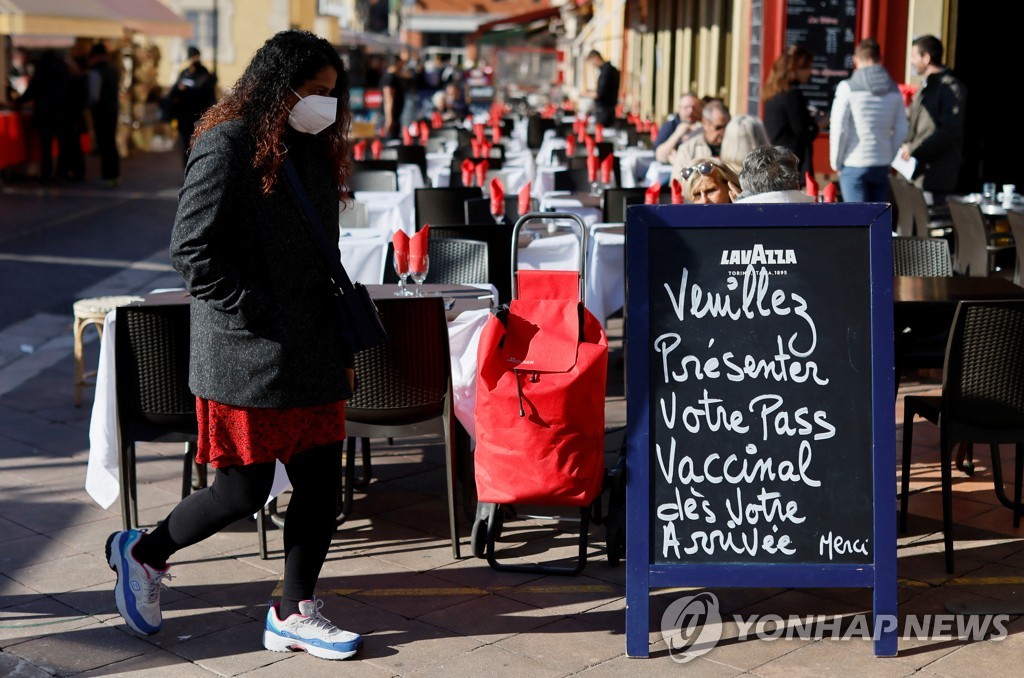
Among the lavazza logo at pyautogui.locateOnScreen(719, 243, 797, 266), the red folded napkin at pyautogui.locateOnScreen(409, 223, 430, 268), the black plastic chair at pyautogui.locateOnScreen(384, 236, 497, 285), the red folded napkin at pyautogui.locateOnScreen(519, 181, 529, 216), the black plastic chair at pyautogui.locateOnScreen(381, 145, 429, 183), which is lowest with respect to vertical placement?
the black plastic chair at pyautogui.locateOnScreen(384, 236, 497, 285)

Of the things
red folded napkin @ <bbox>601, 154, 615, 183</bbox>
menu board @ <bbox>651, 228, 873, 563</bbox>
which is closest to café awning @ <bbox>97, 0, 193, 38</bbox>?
red folded napkin @ <bbox>601, 154, 615, 183</bbox>

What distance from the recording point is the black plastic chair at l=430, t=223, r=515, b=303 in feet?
22.1

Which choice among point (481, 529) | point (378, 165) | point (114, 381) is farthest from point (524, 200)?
point (114, 381)

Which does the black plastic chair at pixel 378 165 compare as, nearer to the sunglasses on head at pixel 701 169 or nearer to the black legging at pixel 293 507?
the sunglasses on head at pixel 701 169

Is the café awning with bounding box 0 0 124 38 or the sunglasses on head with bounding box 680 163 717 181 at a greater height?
the café awning with bounding box 0 0 124 38

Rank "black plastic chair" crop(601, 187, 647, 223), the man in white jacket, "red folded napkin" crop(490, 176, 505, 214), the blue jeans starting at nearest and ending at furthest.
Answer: "red folded napkin" crop(490, 176, 505, 214), "black plastic chair" crop(601, 187, 647, 223), the man in white jacket, the blue jeans

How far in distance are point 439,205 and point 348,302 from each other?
4.73m

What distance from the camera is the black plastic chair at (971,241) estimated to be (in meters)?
7.79

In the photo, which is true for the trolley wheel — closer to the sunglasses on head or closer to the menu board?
the menu board

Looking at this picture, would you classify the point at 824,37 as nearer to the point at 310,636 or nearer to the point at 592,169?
the point at 592,169

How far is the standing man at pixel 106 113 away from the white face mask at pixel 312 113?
50.9ft

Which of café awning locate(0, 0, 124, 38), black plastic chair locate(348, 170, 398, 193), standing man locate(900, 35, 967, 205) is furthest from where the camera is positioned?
café awning locate(0, 0, 124, 38)

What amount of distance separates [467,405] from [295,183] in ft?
A: 5.48

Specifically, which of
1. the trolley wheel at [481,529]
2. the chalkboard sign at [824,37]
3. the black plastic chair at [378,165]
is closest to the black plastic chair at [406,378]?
the trolley wheel at [481,529]
